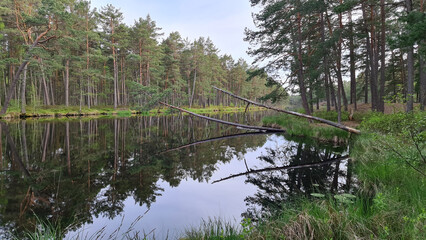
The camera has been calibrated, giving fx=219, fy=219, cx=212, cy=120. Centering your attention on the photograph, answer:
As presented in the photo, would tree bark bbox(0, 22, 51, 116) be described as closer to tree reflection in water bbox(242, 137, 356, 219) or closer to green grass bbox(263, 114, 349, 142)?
green grass bbox(263, 114, 349, 142)

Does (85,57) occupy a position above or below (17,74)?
above

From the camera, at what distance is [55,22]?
25.1 m

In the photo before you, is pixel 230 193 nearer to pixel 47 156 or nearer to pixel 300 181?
pixel 300 181

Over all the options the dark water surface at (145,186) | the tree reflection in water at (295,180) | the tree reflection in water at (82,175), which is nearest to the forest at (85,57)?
the tree reflection in water at (82,175)

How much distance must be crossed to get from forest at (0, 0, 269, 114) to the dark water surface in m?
8.37

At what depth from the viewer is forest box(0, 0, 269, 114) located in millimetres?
24906

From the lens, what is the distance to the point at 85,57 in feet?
113

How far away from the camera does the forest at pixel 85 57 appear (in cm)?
2491

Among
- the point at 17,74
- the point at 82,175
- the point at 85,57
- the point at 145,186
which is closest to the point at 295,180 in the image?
the point at 145,186

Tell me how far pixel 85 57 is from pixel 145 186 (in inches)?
1422

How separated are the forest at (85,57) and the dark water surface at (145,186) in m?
8.37

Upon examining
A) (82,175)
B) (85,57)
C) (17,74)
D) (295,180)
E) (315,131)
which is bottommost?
(295,180)

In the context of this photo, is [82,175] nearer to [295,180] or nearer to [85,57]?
[295,180]

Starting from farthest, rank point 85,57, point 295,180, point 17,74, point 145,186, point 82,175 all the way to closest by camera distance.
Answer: point 85,57 → point 17,74 → point 82,175 → point 295,180 → point 145,186
